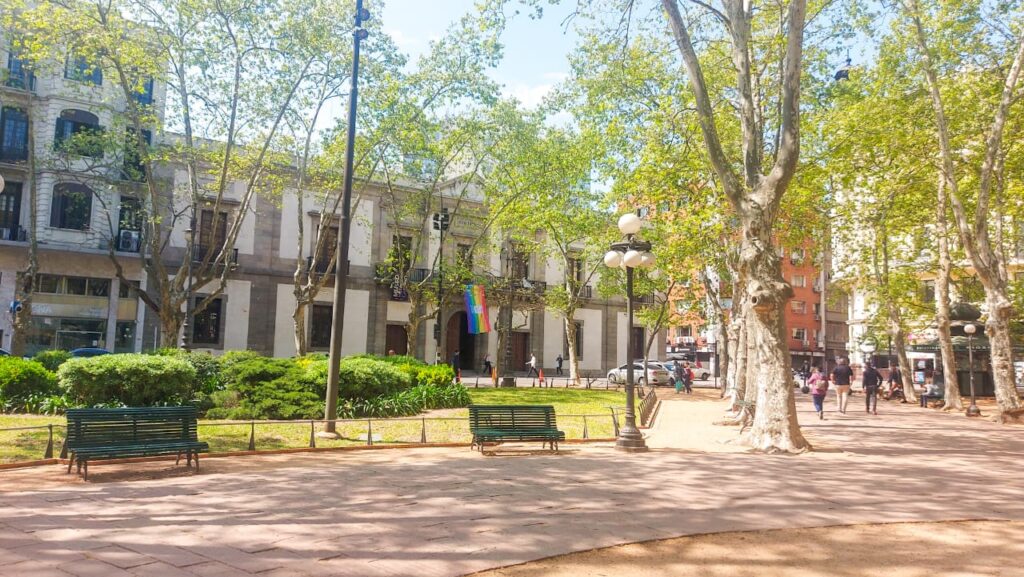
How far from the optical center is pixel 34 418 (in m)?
12.2

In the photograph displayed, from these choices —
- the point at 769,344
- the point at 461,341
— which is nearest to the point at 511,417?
the point at 769,344

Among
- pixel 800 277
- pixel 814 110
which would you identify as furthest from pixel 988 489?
pixel 800 277

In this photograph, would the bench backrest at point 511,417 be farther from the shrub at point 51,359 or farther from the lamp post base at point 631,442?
the shrub at point 51,359

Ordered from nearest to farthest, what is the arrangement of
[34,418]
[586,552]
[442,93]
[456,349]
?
[586,552], [34,418], [442,93], [456,349]

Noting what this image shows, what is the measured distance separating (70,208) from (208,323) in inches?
268

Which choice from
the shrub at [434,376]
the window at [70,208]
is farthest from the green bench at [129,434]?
the window at [70,208]

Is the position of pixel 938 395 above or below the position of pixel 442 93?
below

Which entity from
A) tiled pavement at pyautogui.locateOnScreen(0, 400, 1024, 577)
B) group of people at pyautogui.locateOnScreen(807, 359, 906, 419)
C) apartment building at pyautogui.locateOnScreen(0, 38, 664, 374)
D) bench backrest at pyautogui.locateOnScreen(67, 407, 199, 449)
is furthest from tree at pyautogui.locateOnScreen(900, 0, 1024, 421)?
bench backrest at pyautogui.locateOnScreen(67, 407, 199, 449)

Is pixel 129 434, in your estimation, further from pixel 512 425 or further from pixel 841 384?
pixel 841 384

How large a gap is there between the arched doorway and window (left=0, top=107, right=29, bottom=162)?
66.0 ft

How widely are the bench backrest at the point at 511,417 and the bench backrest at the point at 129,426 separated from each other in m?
4.25

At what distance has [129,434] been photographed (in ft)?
26.3

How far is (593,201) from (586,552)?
24509 mm

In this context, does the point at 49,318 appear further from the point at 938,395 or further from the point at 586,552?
the point at 938,395
